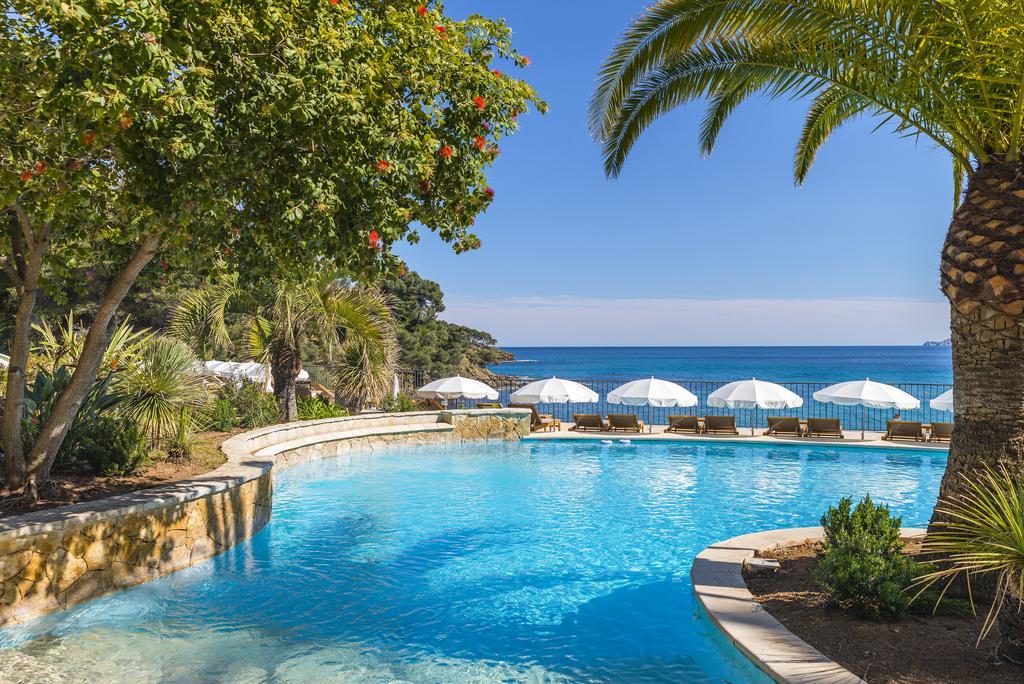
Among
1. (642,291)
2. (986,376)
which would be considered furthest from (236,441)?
(642,291)

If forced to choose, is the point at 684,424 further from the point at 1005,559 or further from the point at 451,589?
the point at 1005,559

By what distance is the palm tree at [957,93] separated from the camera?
16.4 ft

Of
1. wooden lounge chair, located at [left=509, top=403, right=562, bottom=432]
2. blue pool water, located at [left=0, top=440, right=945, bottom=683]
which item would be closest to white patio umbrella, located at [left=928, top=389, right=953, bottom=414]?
blue pool water, located at [left=0, top=440, right=945, bottom=683]

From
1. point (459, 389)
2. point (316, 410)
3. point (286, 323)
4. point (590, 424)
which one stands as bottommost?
point (590, 424)

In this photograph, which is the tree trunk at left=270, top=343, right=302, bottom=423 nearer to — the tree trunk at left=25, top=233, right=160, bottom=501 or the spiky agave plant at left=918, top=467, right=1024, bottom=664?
the tree trunk at left=25, top=233, right=160, bottom=501

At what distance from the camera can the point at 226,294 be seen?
1560cm

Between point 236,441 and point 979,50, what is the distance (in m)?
11.8

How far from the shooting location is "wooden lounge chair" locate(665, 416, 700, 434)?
20.1 m

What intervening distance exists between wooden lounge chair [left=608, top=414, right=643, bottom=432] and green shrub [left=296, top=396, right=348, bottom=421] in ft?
26.7

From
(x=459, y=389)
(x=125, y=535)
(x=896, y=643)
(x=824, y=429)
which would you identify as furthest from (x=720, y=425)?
(x=125, y=535)

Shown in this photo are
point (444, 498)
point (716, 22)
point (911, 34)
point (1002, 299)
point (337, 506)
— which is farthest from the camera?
point (444, 498)

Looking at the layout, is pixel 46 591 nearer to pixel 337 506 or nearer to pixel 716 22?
pixel 337 506

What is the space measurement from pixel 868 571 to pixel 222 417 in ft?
41.1

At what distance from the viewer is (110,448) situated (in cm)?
841
